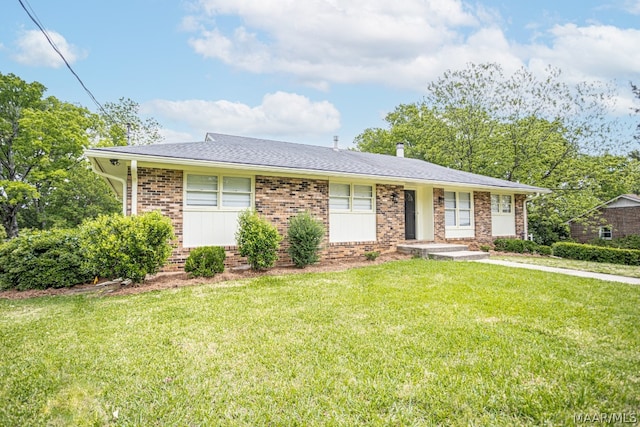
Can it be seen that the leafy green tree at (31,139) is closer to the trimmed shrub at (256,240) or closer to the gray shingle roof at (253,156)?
the gray shingle roof at (253,156)

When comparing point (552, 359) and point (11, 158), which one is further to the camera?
point (11, 158)

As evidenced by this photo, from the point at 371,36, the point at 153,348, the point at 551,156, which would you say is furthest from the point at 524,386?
the point at 551,156

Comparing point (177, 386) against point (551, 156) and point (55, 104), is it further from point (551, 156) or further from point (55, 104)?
point (55, 104)

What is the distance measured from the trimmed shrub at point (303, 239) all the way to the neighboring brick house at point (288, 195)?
69 cm

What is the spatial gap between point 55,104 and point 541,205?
3183 cm

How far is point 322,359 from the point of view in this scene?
122 inches

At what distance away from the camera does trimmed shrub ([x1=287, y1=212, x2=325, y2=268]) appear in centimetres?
831

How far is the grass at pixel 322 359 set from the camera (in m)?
2.29

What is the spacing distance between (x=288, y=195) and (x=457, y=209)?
7.55m

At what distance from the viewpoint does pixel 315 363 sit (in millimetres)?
3008

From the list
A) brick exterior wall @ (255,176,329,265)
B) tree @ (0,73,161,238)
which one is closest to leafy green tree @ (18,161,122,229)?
tree @ (0,73,161,238)

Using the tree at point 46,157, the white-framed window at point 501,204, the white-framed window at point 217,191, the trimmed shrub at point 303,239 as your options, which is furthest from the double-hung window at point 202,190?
the white-framed window at point 501,204

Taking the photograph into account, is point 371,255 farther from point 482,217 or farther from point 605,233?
point 605,233

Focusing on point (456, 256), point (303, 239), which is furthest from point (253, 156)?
point (456, 256)
